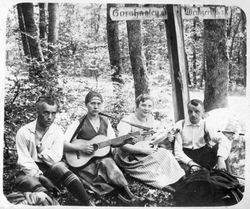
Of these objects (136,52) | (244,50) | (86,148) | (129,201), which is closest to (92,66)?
(136,52)

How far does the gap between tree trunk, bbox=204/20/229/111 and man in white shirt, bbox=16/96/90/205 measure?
102 cm

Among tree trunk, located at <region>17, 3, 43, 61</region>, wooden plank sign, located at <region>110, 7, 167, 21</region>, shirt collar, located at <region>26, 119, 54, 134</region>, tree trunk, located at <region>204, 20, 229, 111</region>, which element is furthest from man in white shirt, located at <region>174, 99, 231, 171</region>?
tree trunk, located at <region>17, 3, 43, 61</region>

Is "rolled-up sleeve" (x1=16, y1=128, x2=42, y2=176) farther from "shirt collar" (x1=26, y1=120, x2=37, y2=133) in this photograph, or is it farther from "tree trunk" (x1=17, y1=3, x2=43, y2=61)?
"tree trunk" (x1=17, y1=3, x2=43, y2=61)

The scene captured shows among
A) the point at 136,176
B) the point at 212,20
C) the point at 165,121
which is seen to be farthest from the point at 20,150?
the point at 212,20

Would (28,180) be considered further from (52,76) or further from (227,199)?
(227,199)

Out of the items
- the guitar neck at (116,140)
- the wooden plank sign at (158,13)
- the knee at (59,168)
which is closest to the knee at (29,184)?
the knee at (59,168)

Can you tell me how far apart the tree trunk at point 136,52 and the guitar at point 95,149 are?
15.7 inches

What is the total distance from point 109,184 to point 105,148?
0.77 ft

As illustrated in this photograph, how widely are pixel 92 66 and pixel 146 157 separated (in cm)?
71

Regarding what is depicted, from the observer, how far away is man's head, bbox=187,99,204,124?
2.93 meters

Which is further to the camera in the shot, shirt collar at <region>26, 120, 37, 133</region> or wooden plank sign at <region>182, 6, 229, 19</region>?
wooden plank sign at <region>182, 6, 229, 19</region>

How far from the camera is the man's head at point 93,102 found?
2.90 metres

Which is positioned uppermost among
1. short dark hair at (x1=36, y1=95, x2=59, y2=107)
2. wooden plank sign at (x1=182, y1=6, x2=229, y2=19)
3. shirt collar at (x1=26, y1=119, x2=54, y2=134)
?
wooden plank sign at (x1=182, y1=6, x2=229, y2=19)

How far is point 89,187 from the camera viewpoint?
9.27ft
